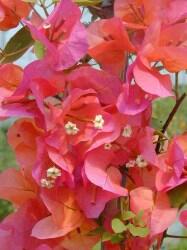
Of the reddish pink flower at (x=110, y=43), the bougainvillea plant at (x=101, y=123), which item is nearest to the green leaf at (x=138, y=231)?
the bougainvillea plant at (x=101, y=123)

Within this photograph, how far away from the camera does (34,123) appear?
610 mm

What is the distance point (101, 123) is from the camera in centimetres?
57

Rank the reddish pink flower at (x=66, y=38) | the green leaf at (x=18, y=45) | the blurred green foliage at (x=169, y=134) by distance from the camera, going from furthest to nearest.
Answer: the blurred green foliage at (x=169, y=134) → the green leaf at (x=18, y=45) → the reddish pink flower at (x=66, y=38)

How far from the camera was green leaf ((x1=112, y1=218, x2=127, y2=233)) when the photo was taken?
1.91 feet

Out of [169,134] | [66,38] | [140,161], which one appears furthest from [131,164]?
[169,134]

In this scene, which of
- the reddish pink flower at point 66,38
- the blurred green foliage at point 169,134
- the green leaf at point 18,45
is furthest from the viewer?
the blurred green foliage at point 169,134

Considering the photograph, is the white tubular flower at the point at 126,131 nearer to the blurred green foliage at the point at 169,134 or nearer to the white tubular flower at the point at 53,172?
the white tubular flower at the point at 53,172

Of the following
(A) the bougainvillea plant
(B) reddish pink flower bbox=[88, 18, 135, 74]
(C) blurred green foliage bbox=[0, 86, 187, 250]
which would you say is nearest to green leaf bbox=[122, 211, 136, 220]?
(A) the bougainvillea plant

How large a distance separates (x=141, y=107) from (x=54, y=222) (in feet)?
0.39

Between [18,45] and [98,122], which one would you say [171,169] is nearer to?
[98,122]

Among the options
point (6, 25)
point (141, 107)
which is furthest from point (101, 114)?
point (6, 25)

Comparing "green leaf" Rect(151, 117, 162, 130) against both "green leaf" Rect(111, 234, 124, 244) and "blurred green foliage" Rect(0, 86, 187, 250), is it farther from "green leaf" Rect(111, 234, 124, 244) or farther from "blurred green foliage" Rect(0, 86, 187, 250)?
"blurred green foliage" Rect(0, 86, 187, 250)

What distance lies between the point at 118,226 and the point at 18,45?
202mm

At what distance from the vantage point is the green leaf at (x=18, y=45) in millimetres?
673
